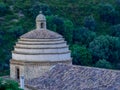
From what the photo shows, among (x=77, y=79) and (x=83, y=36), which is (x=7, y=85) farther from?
(x=83, y=36)

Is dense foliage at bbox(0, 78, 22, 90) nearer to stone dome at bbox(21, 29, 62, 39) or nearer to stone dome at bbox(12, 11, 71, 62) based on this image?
stone dome at bbox(12, 11, 71, 62)

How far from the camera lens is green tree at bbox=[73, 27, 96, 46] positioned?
88.4 metres

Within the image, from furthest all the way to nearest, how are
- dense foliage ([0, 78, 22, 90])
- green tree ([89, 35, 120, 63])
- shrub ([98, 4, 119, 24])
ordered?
shrub ([98, 4, 119, 24])
green tree ([89, 35, 120, 63])
dense foliage ([0, 78, 22, 90])

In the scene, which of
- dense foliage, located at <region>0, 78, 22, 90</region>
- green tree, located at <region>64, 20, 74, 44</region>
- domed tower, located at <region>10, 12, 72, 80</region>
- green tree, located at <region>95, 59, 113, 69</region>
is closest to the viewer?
dense foliage, located at <region>0, 78, 22, 90</region>

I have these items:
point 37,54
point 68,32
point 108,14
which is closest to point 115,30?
point 108,14

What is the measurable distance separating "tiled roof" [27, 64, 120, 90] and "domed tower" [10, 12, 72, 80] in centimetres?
183

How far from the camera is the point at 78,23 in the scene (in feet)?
321

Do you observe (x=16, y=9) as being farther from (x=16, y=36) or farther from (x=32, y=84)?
(x=32, y=84)

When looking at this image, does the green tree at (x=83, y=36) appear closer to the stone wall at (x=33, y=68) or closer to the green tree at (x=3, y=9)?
the green tree at (x=3, y=9)

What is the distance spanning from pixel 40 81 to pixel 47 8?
54347 mm

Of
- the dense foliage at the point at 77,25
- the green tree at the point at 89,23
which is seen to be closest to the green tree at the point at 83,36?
the dense foliage at the point at 77,25

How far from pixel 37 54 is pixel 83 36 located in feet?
143

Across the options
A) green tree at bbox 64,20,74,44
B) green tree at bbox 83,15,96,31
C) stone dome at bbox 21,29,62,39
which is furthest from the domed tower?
green tree at bbox 83,15,96,31

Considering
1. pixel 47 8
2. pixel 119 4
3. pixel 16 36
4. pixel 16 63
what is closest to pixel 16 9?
pixel 47 8
